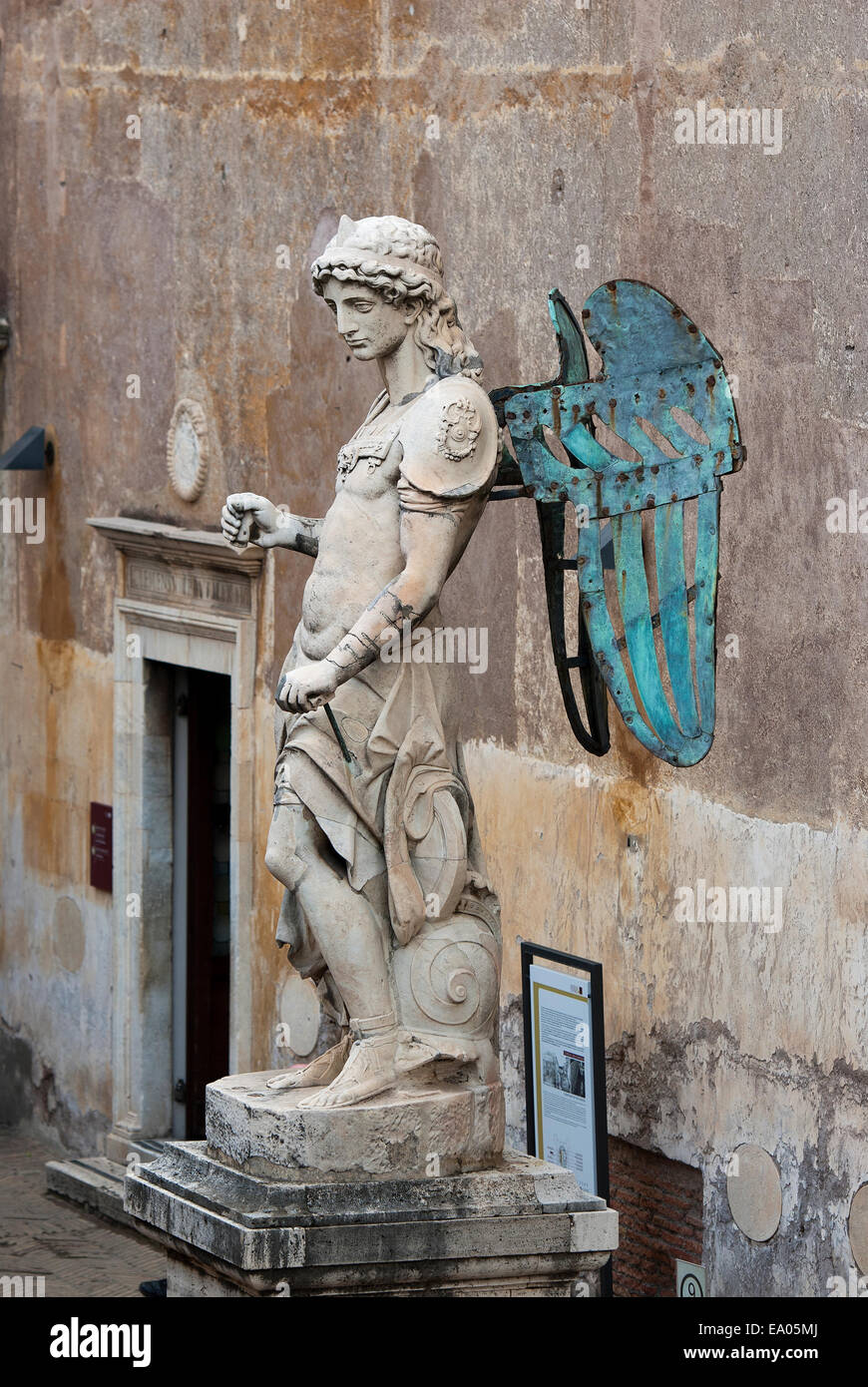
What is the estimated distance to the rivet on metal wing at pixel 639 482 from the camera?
7160 millimetres

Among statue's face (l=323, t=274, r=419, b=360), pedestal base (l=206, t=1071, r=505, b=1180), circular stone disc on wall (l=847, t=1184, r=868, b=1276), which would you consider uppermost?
statue's face (l=323, t=274, r=419, b=360)

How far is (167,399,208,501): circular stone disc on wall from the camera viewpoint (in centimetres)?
1188

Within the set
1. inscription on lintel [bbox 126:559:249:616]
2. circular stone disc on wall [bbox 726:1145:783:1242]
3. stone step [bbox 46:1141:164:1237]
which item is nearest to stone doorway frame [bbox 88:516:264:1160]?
inscription on lintel [bbox 126:559:249:616]

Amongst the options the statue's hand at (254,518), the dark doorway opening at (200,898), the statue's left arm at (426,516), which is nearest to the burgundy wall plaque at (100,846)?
the dark doorway opening at (200,898)

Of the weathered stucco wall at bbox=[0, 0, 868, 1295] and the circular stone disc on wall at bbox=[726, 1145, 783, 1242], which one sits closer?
the weathered stucco wall at bbox=[0, 0, 868, 1295]

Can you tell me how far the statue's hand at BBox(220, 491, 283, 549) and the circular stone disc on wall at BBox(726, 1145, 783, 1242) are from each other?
2.76 meters

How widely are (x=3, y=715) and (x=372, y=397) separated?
3641 millimetres

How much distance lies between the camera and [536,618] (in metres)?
9.78

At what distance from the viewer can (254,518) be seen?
7.23m

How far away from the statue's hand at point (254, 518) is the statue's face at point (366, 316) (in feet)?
Answer: 1.71

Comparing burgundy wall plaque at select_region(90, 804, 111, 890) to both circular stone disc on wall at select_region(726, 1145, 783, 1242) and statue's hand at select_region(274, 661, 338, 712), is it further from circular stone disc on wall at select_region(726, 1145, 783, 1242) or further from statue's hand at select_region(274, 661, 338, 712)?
statue's hand at select_region(274, 661, 338, 712)

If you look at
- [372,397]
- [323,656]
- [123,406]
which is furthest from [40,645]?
[323,656]

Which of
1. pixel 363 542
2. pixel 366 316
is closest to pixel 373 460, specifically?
pixel 363 542

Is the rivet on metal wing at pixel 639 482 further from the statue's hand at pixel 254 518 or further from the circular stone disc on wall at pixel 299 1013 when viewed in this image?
the circular stone disc on wall at pixel 299 1013
